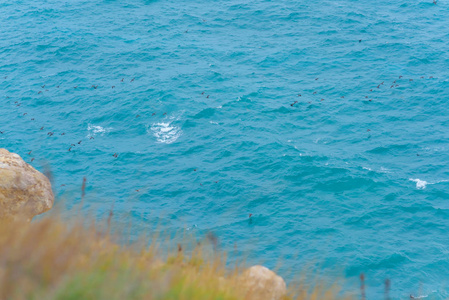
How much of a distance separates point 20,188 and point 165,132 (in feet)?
135

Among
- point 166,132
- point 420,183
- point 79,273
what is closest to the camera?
point 79,273

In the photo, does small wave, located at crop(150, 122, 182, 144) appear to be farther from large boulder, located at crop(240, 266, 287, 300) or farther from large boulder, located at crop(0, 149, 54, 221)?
large boulder, located at crop(240, 266, 287, 300)

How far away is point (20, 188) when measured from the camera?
58.3 feet

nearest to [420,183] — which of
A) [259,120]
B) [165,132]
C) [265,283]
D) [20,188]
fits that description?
[259,120]

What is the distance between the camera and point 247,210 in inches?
1807

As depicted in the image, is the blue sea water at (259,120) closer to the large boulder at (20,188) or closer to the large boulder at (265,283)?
the large boulder at (20,188)

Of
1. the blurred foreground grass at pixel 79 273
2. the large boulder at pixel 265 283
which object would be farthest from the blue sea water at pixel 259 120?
the blurred foreground grass at pixel 79 273

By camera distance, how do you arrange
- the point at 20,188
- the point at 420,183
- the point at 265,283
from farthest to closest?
the point at 420,183, the point at 20,188, the point at 265,283

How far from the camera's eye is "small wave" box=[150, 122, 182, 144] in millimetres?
57094

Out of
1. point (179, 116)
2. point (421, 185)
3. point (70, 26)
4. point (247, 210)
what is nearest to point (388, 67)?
point (421, 185)

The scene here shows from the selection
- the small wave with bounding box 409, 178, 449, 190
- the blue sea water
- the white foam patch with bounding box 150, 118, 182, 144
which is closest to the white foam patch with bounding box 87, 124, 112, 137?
the blue sea water

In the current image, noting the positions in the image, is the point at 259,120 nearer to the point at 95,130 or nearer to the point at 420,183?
the point at 420,183

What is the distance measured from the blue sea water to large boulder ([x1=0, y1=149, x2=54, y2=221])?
20.7ft

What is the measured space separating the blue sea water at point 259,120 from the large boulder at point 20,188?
6307mm
